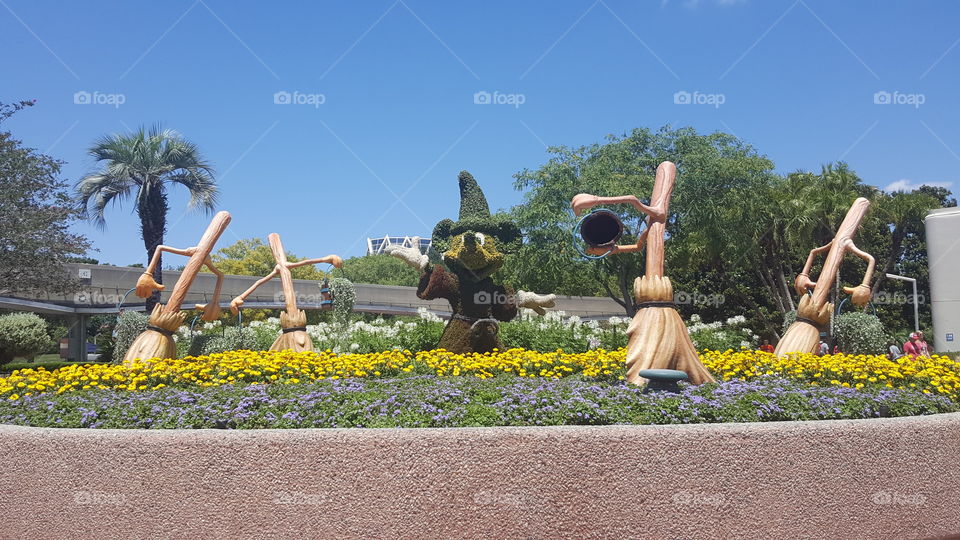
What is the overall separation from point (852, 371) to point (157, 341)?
28.2ft

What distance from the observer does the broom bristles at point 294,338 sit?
35.6 feet

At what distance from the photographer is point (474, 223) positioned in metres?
11.8

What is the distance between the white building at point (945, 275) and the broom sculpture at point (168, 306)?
2688 centimetres

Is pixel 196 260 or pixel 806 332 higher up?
pixel 196 260

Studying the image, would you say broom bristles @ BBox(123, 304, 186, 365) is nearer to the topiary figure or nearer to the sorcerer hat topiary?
the topiary figure

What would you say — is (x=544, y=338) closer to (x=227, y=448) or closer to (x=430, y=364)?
(x=430, y=364)

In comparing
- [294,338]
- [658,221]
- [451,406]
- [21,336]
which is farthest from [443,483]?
[21,336]

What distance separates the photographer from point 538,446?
4.66m

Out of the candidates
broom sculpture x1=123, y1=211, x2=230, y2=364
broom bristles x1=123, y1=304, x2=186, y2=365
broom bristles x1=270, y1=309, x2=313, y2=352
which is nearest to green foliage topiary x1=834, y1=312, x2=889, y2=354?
broom bristles x1=270, y1=309, x2=313, y2=352

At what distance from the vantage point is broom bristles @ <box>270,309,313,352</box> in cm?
1085

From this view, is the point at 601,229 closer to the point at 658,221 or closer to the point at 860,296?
the point at 658,221

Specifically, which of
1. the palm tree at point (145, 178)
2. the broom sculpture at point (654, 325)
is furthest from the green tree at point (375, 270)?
the broom sculpture at point (654, 325)

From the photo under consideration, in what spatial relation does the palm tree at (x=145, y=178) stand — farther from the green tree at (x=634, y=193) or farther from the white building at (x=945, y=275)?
the white building at (x=945, y=275)

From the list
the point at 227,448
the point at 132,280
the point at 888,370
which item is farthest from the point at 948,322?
the point at 132,280
